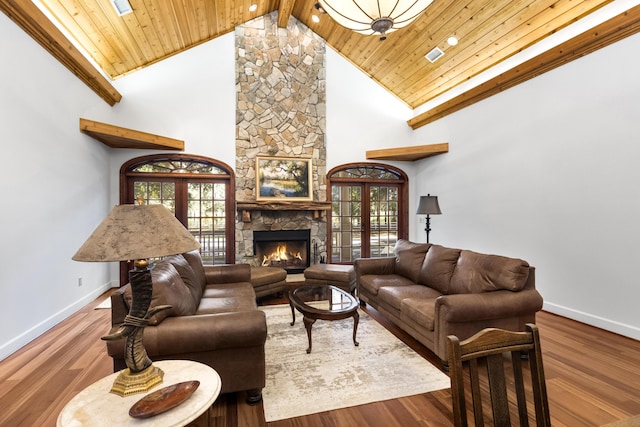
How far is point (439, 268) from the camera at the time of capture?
3.42 m

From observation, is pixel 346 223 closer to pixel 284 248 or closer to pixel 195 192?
pixel 284 248

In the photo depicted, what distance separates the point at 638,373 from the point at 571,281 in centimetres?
142

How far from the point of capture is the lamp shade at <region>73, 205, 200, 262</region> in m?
1.25

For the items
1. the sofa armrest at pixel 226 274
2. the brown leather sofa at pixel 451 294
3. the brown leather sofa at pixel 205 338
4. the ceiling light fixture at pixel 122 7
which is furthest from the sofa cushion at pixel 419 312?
the ceiling light fixture at pixel 122 7

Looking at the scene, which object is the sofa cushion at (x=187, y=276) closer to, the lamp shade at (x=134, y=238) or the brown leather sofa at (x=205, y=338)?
the brown leather sofa at (x=205, y=338)

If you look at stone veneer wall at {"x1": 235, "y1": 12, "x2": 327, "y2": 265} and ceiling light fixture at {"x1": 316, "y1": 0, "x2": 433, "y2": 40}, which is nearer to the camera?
ceiling light fixture at {"x1": 316, "y1": 0, "x2": 433, "y2": 40}

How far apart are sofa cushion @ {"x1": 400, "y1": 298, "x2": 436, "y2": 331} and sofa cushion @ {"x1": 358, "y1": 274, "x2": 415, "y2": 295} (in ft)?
2.07

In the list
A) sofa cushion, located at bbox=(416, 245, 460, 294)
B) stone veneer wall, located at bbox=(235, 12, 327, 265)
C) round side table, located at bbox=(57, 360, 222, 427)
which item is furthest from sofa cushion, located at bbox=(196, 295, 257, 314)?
stone veneer wall, located at bbox=(235, 12, 327, 265)

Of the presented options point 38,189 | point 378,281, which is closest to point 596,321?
point 378,281

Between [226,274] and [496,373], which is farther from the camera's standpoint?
[226,274]

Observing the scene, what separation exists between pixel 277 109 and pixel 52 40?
337 centimetres

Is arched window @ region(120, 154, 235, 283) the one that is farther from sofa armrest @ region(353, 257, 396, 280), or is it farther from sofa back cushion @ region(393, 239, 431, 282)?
sofa back cushion @ region(393, 239, 431, 282)

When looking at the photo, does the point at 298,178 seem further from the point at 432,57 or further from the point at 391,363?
the point at 391,363

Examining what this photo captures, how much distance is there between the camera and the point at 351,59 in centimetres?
627
